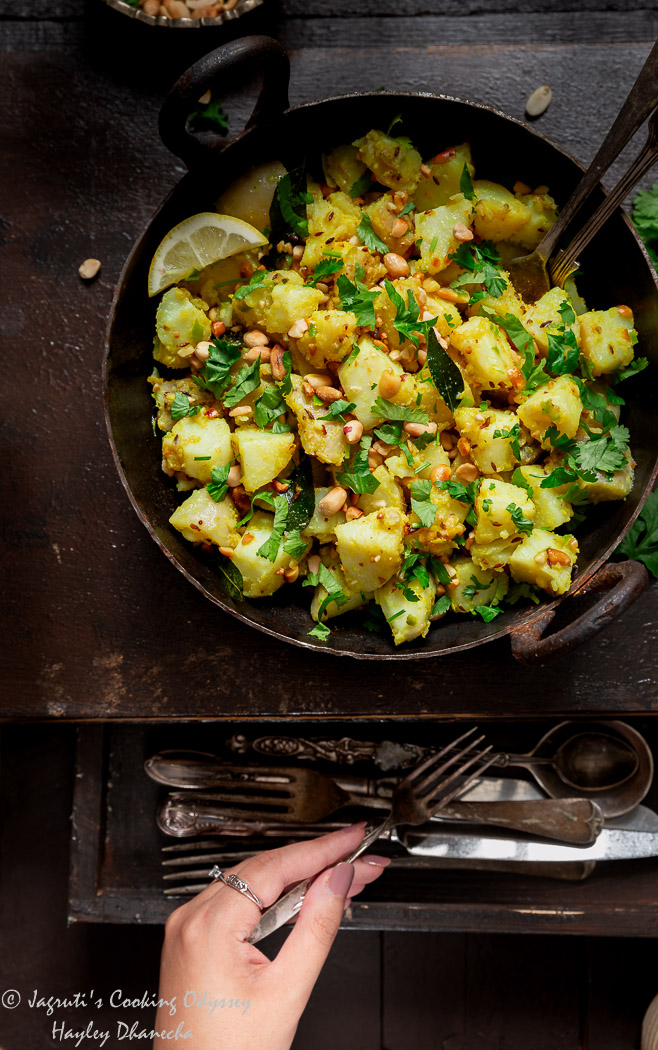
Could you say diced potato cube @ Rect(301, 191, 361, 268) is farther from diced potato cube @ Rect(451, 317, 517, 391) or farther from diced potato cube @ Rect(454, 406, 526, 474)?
diced potato cube @ Rect(454, 406, 526, 474)

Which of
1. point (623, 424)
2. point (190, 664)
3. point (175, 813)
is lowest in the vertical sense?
point (175, 813)

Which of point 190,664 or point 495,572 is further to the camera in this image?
point 190,664

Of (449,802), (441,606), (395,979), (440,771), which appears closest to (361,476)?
(441,606)

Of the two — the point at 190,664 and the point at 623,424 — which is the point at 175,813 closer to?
the point at 190,664

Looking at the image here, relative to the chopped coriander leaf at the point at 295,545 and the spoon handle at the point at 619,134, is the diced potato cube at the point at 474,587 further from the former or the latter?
the spoon handle at the point at 619,134

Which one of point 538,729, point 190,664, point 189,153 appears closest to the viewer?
point 189,153

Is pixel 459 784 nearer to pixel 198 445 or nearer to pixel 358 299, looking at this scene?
pixel 198 445

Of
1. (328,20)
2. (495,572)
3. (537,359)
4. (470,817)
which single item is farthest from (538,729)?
(328,20)
